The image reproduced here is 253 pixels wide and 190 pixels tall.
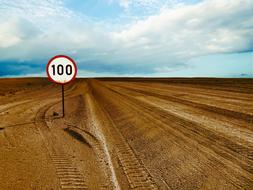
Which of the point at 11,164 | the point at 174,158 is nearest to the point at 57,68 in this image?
the point at 11,164

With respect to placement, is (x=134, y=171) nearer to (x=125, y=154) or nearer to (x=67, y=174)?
(x=125, y=154)

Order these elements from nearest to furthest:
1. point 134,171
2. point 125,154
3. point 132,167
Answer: point 134,171 → point 132,167 → point 125,154

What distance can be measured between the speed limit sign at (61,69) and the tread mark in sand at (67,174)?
3716mm

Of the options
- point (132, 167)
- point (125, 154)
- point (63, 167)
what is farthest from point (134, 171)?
point (63, 167)

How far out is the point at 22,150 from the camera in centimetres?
381

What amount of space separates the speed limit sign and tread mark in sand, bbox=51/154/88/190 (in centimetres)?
372

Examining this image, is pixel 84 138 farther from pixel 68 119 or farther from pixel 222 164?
pixel 222 164

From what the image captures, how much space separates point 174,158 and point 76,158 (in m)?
1.72

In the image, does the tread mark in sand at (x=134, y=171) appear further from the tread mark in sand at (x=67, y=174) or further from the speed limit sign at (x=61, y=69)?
the speed limit sign at (x=61, y=69)

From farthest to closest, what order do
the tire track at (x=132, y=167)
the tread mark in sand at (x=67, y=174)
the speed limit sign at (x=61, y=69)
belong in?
1. the speed limit sign at (x=61, y=69)
2. the tire track at (x=132, y=167)
3. the tread mark in sand at (x=67, y=174)

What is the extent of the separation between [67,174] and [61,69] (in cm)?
446

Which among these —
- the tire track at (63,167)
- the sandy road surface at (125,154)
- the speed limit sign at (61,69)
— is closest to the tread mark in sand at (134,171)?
the sandy road surface at (125,154)

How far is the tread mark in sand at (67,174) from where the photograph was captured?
276 centimetres

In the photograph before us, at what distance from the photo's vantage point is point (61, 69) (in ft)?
22.5
